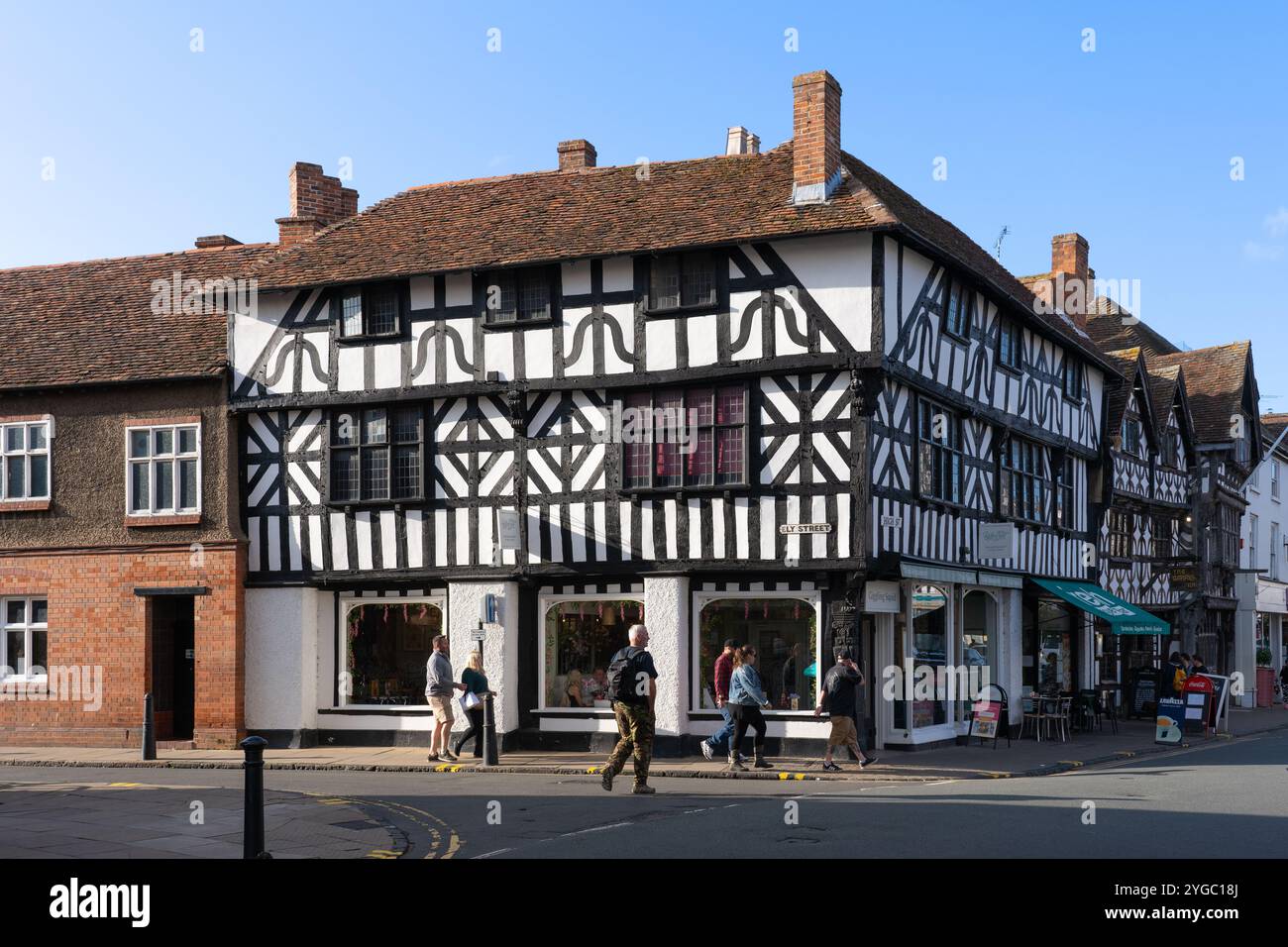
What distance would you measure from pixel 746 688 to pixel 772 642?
2.43 meters

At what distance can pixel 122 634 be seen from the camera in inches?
918

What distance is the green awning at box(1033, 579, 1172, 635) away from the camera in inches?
1037

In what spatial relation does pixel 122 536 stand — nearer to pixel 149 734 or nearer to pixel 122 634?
A: pixel 122 634

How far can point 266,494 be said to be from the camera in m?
23.2

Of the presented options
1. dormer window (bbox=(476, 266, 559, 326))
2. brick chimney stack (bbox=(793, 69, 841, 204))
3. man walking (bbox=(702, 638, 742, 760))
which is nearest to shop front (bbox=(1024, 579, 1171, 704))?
man walking (bbox=(702, 638, 742, 760))

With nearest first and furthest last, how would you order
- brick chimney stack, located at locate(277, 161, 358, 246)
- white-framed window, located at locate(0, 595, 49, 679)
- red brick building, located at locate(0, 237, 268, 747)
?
1. red brick building, located at locate(0, 237, 268, 747)
2. white-framed window, located at locate(0, 595, 49, 679)
3. brick chimney stack, located at locate(277, 161, 358, 246)

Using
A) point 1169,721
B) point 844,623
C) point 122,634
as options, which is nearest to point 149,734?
point 122,634

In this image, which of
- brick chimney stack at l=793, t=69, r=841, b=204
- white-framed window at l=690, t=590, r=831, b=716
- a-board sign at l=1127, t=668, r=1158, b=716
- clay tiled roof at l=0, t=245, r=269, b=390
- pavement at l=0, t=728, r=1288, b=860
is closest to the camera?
pavement at l=0, t=728, r=1288, b=860

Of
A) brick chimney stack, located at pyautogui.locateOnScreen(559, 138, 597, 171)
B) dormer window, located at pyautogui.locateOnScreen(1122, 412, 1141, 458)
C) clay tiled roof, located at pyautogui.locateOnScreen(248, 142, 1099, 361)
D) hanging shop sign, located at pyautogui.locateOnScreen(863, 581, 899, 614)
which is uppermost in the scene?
brick chimney stack, located at pyautogui.locateOnScreen(559, 138, 597, 171)

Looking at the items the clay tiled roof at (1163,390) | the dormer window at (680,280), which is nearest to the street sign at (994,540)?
the dormer window at (680,280)

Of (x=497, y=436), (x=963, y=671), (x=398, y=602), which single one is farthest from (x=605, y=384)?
(x=963, y=671)

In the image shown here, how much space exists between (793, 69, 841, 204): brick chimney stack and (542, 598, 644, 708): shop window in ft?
22.2

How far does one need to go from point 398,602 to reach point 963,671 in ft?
30.9

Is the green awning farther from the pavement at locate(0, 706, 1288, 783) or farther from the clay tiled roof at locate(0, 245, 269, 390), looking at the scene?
the clay tiled roof at locate(0, 245, 269, 390)
